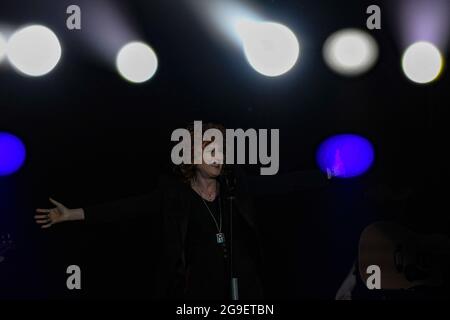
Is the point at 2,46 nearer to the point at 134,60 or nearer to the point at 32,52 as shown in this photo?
the point at 32,52

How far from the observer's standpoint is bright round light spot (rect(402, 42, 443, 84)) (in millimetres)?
2949

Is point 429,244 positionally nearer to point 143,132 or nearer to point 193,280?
point 193,280

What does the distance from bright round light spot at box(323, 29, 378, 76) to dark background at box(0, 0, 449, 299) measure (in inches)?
1.4

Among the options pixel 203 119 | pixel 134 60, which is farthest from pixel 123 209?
pixel 134 60

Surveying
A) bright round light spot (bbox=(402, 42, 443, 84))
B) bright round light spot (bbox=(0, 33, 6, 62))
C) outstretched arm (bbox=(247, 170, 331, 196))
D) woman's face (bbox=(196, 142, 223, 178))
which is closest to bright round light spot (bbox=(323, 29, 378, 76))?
bright round light spot (bbox=(402, 42, 443, 84))

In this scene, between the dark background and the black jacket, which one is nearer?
the black jacket

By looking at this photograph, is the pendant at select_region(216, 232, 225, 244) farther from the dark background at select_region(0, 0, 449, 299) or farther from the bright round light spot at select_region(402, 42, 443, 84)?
the bright round light spot at select_region(402, 42, 443, 84)

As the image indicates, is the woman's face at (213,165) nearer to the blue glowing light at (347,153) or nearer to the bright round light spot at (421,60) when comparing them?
the blue glowing light at (347,153)

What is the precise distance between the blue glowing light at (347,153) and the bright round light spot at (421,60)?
410 mm

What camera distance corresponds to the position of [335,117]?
2979 mm

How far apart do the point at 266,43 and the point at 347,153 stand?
68 centimetres
